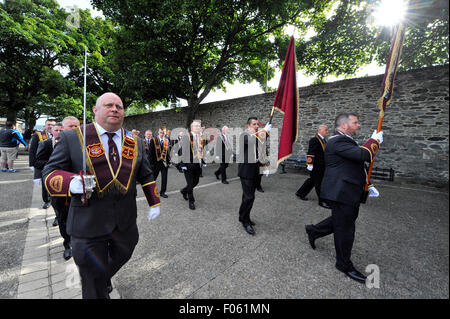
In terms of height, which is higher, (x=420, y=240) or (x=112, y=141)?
(x=112, y=141)

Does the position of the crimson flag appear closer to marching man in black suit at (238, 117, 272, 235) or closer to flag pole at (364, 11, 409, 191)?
marching man in black suit at (238, 117, 272, 235)

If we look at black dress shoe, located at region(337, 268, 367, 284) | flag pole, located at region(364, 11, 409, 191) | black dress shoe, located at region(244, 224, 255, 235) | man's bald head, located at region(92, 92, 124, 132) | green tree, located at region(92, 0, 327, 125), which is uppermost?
green tree, located at region(92, 0, 327, 125)

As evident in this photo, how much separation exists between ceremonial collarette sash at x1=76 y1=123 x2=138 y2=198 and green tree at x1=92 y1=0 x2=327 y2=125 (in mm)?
9355

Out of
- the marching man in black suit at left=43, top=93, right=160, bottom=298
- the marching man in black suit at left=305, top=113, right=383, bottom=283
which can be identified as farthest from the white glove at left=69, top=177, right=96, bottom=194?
the marching man in black suit at left=305, top=113, right=383, bottom=283

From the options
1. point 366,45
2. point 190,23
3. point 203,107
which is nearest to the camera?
point 366,45

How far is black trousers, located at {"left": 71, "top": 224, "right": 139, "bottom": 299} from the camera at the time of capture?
59.4 inches

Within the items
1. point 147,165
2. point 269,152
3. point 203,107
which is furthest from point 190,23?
point 147,165

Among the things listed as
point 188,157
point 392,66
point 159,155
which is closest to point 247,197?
point 188,157

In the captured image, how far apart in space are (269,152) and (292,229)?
270 inches

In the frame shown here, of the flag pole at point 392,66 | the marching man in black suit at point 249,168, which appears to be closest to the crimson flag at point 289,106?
the marching man in black suit at point 249,168

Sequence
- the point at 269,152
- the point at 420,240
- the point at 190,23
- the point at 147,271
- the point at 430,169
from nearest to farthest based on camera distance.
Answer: the point at 147,271
the point at 420,240
the point at 430,169
the point at 190,23
the point at 269,152

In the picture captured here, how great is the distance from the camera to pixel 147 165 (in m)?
2.02

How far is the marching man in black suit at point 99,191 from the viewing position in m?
1.50
